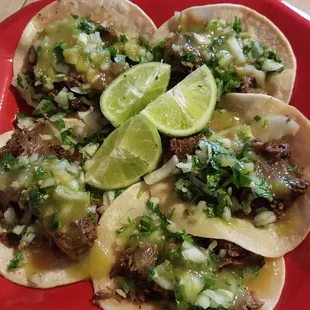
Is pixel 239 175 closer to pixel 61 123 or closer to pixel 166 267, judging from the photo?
pixel 166 267

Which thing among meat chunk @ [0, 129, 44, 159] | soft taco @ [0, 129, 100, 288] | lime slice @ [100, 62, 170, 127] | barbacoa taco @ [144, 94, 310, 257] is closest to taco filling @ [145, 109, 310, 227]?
barbacoa taco @ [144, 94, 310, 257]

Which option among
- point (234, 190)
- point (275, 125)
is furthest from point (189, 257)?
point (275, 125)

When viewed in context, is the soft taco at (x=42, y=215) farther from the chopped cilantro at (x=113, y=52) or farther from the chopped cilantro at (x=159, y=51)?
the chopped cilantro at (x=159, y=51)

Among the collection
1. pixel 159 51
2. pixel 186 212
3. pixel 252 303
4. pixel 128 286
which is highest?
pixel 159 51

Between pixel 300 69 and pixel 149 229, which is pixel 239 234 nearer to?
pixel 149 229

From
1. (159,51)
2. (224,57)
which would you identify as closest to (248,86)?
(224,57)

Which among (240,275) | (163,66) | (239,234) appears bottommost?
(240,275)
